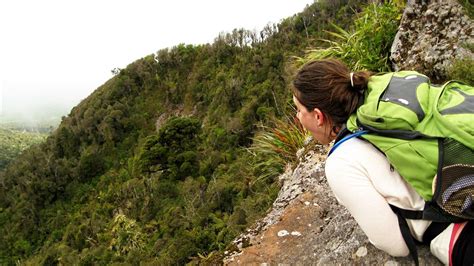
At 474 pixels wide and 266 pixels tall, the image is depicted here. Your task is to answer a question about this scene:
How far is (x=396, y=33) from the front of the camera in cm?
493

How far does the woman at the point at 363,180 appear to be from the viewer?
1.47m

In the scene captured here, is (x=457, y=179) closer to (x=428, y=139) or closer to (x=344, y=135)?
(x=428, y=139)

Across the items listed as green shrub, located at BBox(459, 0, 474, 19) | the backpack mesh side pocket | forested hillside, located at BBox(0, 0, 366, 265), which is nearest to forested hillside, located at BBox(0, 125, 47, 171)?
forested hillside, located at BBox(0, 0, 366, 265)

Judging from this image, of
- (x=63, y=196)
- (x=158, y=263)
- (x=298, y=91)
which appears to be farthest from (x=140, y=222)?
(x=298, y=91)

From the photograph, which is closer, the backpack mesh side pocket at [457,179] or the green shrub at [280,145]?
the backpack mesh side pocket at [457,179]

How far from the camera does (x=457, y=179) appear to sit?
1.40m

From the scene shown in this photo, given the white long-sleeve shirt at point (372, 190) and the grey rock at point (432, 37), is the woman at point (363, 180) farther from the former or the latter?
the grey rock at point (432, 37)

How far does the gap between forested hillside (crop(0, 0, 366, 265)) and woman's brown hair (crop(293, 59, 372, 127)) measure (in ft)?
54.4

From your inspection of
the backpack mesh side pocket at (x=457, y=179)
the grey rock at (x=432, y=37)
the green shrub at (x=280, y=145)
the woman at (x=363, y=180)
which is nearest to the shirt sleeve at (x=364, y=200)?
the woman at (x=363, y=180)

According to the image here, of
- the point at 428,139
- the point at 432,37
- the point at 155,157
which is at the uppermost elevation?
the point at 428,139

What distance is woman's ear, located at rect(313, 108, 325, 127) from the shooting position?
1.68 m

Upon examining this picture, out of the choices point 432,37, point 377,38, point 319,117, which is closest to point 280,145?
point 377,38

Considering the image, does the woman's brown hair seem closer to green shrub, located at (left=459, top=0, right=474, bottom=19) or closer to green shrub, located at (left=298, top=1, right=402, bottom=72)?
green shrub, located at (left=459, top=0, right=474, bottom=19)

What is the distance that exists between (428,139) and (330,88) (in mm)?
425
